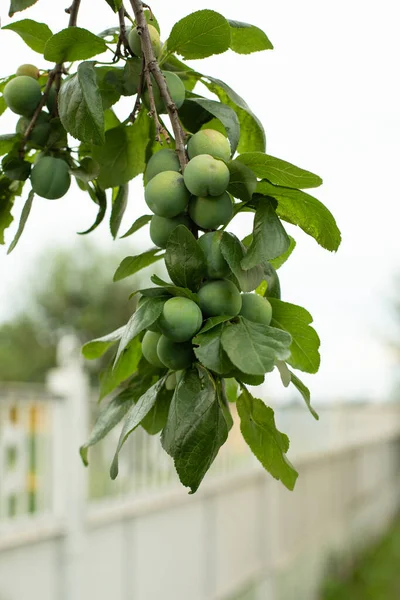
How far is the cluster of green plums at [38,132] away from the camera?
0.59m

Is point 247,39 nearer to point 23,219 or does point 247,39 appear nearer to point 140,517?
point 23,219

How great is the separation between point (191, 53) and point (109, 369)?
0.23 meters

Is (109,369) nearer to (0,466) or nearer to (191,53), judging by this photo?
(191,53)

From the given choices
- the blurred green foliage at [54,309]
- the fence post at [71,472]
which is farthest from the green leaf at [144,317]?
the blurred green foliage at [54,309]

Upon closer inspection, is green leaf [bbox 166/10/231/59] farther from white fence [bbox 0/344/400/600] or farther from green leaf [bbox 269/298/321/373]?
white fence [bbox 0/344/400/600]

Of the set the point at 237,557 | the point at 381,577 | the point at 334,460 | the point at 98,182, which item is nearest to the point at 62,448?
the point at 237,557

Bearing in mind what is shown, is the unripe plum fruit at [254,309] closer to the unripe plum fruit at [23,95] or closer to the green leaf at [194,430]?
the green leaf at [194,430]

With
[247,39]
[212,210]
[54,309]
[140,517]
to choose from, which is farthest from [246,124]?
[54,309]

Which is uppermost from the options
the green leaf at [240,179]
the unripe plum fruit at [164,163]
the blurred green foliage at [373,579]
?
the unripe plum fruit at [164,163]

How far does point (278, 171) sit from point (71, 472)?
3364 millimetres

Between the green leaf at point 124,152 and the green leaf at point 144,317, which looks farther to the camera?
the green leaf at point 124,152

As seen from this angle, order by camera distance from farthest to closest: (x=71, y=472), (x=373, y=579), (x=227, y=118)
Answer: (x=373, y=579) → (x=71, y=472) → (x=227, y=118)

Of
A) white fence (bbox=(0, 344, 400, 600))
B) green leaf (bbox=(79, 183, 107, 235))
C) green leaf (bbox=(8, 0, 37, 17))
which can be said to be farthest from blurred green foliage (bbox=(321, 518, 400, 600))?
green leaf (bbox=(8, 0, 37, 17))

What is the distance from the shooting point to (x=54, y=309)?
45.8 feet
